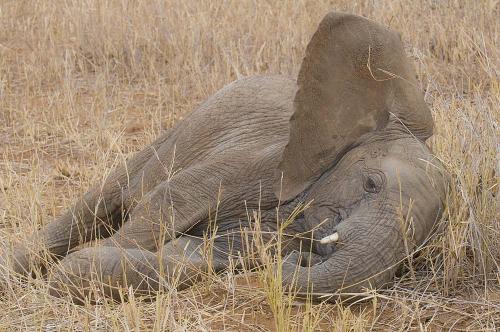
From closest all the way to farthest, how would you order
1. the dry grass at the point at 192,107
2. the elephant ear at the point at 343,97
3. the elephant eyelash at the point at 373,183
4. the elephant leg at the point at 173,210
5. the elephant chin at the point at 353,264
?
the elephant chin at the point at 353,264
the dry grass at the point at 192,107
the elephant eyelash at the point at 373,183
the elephant ear at the point at 343,97
the elephant leg at the point at 173,210

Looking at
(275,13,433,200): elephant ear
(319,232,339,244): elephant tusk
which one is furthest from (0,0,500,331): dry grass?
(275,13,433,200): elephant ear

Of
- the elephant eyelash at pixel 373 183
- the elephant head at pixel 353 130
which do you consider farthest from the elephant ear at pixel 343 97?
the elephant eyelash at pixel 373 183

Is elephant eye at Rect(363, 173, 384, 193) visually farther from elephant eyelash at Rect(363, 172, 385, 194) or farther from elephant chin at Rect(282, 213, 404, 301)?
elephant chin at Rect(282, 213, 404, 301)

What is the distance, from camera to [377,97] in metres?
3.66

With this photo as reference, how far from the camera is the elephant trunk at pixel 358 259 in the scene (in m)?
3.12

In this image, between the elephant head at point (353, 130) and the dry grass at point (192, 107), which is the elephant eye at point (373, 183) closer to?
the elephant head at point (353, 130)

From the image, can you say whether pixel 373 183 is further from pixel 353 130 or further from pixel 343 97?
pixel 343 97

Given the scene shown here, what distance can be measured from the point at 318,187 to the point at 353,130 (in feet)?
0.81

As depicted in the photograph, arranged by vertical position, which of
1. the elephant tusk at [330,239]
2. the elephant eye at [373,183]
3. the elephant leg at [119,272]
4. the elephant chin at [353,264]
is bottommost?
the elephant leg at [119,272]

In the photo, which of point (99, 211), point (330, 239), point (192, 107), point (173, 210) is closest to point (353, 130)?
point (330, 239)

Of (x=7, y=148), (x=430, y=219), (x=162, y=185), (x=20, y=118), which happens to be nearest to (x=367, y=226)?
(x=430, y=219)

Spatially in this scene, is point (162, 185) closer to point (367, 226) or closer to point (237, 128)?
point (237, 128)

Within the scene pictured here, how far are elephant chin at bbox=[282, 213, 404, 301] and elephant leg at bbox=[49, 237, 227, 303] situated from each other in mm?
403

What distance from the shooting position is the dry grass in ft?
10.6
